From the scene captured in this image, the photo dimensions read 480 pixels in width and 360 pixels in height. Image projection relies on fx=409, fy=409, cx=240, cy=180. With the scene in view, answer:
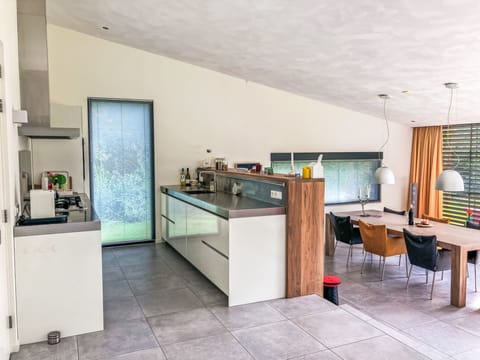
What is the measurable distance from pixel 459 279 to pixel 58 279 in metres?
3.92

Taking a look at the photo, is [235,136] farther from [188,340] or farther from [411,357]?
[411,357]

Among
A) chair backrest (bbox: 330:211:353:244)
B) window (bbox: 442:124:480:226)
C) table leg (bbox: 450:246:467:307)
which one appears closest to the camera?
table leg (bbox: 450:246:467:307)

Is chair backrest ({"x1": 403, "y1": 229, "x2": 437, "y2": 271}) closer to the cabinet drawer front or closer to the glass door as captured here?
the cabinet drawer front

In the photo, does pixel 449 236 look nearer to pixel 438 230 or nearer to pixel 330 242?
pixel 438 230

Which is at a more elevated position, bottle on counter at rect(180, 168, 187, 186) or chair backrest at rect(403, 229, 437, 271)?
bottle on counter at rect(180, 168, 187, 186)

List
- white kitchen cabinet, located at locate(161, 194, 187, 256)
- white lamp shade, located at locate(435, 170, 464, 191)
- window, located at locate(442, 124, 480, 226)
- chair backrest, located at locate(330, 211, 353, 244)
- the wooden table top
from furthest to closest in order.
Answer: window, located at locate(442, 124, 480, 226)
chair backrest, located at locate(330, 211, 353, 244)
white kitchen cabinet, located at locate(161, 194, 187, 256)
white lamp shade, located at locate(435, 170, 464, 191)
the wooden table top

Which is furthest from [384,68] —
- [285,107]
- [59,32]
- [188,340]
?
[59,32]

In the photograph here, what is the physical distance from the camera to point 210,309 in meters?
3.63

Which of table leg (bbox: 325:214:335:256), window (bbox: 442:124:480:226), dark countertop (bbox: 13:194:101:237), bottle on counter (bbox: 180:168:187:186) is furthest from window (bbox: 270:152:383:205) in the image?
dark countertop (bbox: 13:194:101:237)

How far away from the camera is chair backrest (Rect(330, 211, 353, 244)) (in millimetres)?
5949

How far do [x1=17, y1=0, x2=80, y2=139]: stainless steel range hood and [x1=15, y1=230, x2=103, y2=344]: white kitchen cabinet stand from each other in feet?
5.01

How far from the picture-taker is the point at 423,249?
4.66 m

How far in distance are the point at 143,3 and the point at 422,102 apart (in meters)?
4.10

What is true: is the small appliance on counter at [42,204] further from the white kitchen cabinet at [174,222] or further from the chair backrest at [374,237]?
the chair backrest at [374,237]
